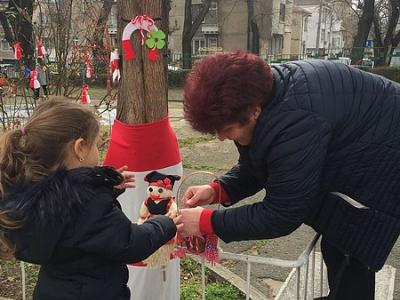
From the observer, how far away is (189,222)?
73.2 inches

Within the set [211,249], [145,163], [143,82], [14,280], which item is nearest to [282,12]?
[14,280]

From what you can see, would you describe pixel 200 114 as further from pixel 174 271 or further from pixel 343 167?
pixel 174 271

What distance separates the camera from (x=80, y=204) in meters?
1.57

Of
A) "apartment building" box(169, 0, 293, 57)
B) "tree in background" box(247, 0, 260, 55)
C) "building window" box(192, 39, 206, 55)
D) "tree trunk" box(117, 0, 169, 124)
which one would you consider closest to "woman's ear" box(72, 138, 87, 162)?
"tree trunk" box(117, 0, 169, 124)

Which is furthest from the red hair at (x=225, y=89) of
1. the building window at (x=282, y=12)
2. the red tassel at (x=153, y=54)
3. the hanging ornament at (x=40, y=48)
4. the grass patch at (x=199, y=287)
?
the building window at (x=282, y=12)

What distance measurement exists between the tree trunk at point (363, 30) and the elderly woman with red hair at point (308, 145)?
24.0 m

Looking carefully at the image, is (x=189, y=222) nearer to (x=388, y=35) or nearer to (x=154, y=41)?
(x=154, y=41)

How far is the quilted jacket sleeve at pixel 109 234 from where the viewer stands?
157 centimetres

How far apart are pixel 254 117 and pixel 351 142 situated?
39cm

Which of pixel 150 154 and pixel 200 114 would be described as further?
pixel 150 154

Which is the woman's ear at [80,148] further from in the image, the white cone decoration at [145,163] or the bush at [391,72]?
the bush at [391,72]

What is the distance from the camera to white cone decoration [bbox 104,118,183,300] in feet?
7.76

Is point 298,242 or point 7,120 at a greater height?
point 7,120

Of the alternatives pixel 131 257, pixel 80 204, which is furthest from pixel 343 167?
pixel 80 204
